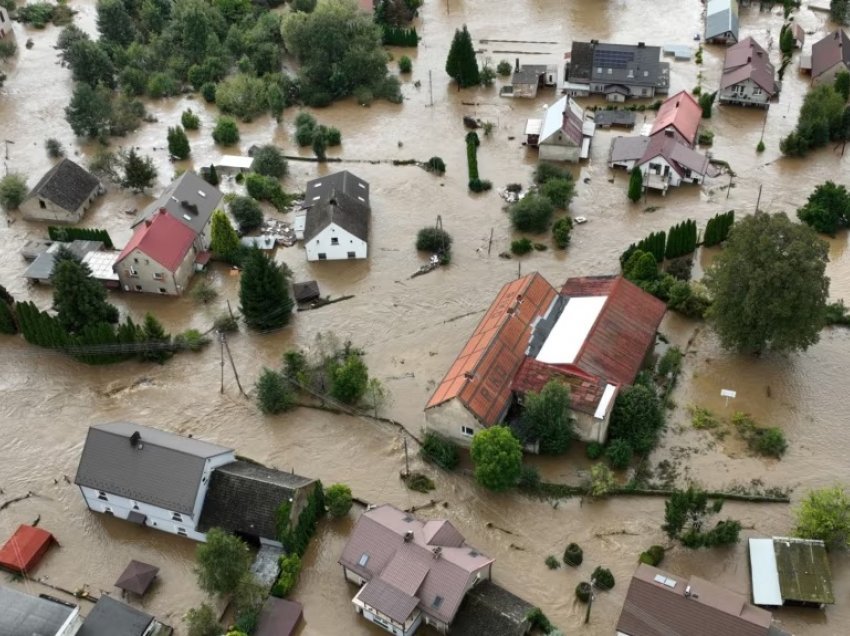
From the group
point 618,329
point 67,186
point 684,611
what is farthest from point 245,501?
point 67,186

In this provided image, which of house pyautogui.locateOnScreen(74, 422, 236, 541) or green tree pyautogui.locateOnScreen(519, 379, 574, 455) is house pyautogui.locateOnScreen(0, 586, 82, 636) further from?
green tree pyautogui.locateOnScreen(519, 379, 574, 455)

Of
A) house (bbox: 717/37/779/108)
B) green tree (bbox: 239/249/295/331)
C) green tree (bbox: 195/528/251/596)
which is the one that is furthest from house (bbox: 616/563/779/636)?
house (bbox: 717/37/779/108)

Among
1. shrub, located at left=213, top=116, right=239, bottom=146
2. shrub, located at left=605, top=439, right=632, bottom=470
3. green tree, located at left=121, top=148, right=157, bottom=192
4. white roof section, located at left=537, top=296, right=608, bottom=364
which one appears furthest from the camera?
shrub, located at left=213, top=116, right=239, bottom=146

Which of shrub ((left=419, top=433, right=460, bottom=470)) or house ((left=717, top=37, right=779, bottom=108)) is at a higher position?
house ((left=717, top=37, right=779, bottom=108))

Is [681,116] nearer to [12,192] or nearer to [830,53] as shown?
[830,53]

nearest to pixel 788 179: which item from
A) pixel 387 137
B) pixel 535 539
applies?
pixel 387 137
